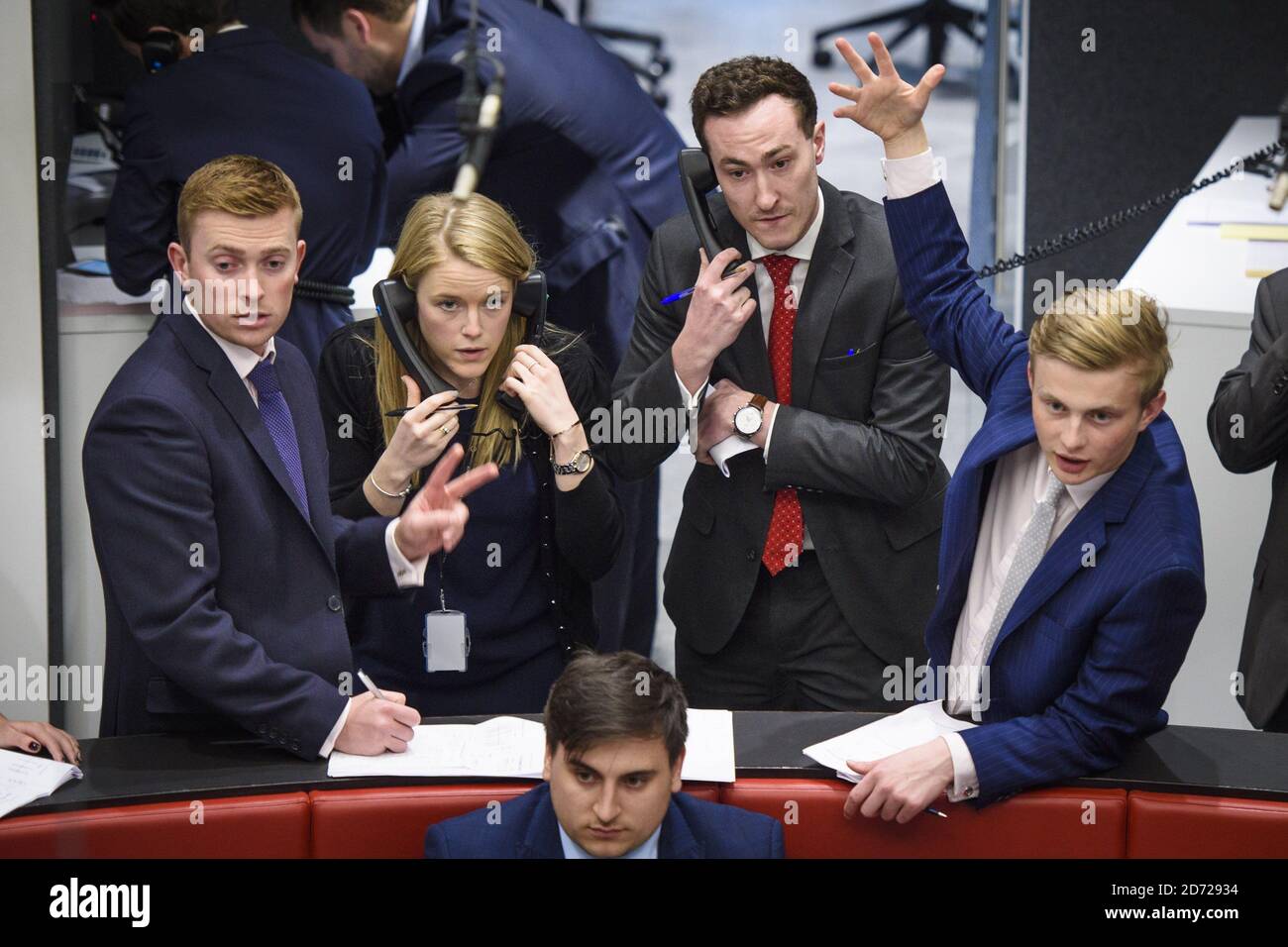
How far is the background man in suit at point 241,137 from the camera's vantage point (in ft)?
10.4

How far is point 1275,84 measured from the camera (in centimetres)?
385

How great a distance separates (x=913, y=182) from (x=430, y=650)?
1043mm

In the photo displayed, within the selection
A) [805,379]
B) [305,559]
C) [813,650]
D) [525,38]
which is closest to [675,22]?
[525,38]

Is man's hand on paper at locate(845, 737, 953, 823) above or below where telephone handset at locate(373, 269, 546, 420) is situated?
below

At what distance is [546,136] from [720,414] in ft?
3.57

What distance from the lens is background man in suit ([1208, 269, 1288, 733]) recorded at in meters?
2.45

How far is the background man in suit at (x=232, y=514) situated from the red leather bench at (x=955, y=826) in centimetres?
51

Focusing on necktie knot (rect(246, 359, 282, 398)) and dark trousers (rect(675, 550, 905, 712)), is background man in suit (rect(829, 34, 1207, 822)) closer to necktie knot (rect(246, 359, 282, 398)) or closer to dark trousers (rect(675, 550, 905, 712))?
dark trousers (rect(675, 550, 905, 712))

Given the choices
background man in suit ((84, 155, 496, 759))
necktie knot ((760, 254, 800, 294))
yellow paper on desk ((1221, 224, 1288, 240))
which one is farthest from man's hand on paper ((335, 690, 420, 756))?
yellow paper on desk ((1221, 224, 1288, 240))

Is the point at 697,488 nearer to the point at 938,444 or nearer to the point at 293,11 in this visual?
the point at 938,444

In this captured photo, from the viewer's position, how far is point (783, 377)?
2.62 metres

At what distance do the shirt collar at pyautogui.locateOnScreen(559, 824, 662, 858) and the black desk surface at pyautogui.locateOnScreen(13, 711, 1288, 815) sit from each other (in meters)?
0.17

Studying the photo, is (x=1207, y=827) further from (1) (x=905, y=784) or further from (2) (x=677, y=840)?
(2) (x=677, y=840)

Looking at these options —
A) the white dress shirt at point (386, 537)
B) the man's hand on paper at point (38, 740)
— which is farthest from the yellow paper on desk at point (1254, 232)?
the man's hand on paper at point (38, 740)
